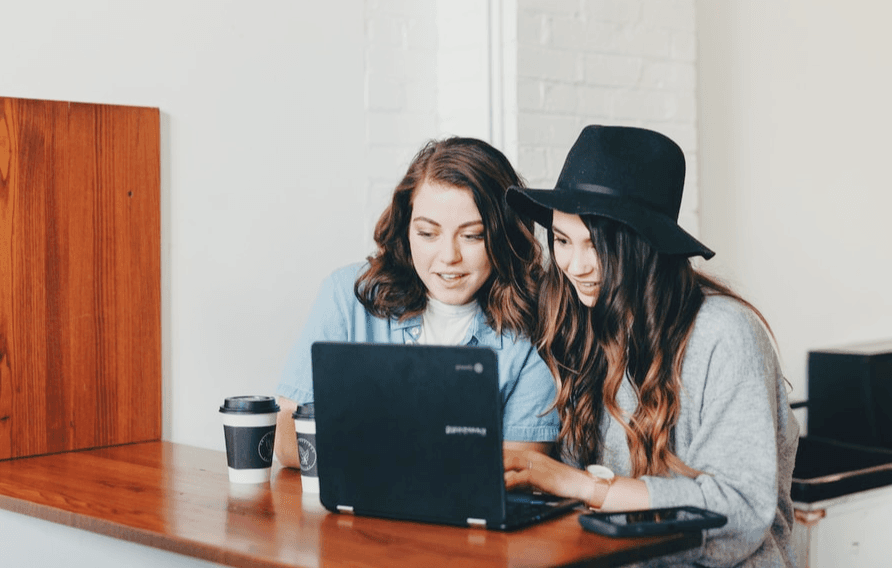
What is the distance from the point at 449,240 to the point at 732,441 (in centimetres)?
62

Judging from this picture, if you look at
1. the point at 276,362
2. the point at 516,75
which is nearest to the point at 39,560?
the point at 276,362

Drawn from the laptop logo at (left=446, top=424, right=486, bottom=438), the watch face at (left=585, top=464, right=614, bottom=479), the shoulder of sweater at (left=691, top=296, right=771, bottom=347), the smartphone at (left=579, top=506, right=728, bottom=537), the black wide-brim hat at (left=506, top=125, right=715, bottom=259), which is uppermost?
the black wide-brim hat at (left=506, top=125, right=715, bottom=259)

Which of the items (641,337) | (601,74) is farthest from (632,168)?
(601,74)

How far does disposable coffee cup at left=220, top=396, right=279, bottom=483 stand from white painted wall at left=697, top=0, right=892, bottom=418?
163 cm

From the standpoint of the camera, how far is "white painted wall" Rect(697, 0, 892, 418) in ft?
9.78

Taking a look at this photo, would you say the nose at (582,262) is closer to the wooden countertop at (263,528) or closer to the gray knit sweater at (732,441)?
the gray knit sweater at (732,441)

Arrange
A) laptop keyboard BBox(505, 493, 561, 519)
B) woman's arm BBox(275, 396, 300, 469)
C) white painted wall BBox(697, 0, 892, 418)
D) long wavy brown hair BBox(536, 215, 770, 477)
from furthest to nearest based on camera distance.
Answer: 1. white painted wall BBox(697, 0, 892, 418)
2. woman's arm BBox(275, 396, 300, 469)
3. long wavy brown hair BBox(536, 215, 770, 477)
4. laptop keyboard BBox(505, 493, 561, 519)

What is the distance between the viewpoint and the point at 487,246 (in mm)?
1856

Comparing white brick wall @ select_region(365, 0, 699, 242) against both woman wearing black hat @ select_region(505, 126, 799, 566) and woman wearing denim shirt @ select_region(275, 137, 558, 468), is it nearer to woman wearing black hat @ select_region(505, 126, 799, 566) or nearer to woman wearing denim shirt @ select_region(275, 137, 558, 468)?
woman wearing denim shirt @ select_region(275, 137, 558, 468)

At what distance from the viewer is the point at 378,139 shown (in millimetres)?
2469

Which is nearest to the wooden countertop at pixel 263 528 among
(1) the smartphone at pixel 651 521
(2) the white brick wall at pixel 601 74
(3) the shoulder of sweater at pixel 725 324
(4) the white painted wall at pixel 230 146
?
(1) the smartphone at pixel 651 521

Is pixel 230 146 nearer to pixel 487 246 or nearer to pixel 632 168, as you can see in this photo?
pixel 487 246

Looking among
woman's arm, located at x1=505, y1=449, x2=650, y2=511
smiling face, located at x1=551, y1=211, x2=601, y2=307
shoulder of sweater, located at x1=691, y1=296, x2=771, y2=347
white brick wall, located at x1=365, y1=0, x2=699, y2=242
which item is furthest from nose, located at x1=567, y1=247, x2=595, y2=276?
white brick wall, located at x1=365, y1=0, x2=699, y2=242

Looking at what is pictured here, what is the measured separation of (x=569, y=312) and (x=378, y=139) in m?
0.89
